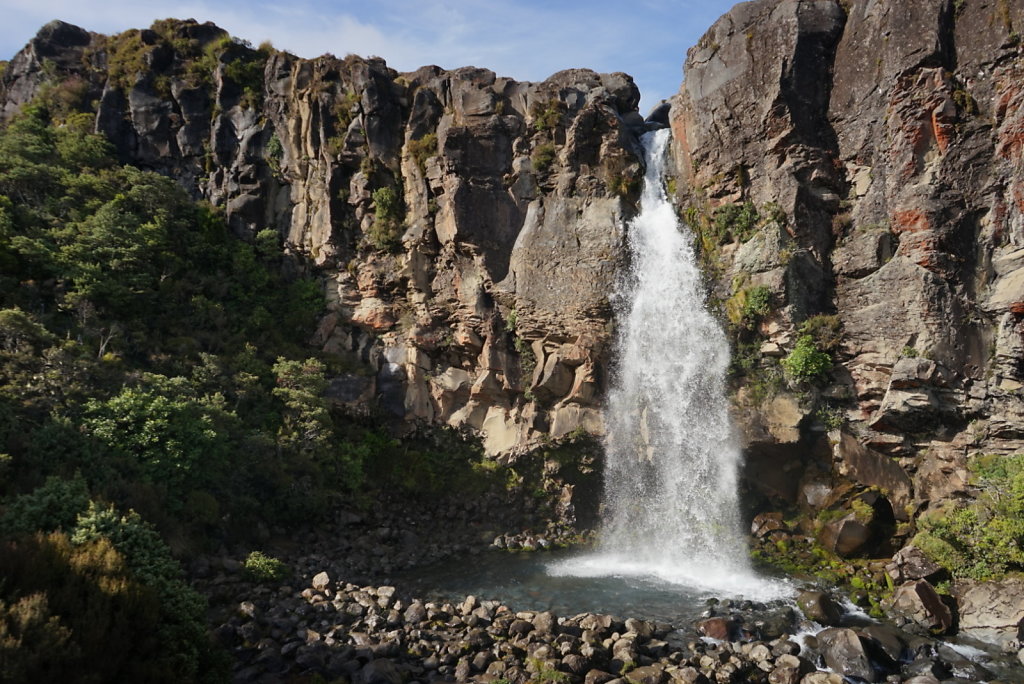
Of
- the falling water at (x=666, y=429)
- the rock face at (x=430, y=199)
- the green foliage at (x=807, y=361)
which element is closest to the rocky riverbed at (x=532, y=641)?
the falling water at (x=666, y=429)

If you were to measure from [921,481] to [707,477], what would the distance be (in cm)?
708

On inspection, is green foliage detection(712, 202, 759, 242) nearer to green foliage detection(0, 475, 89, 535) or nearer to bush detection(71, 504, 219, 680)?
bush detection(71, 504, 219, 680)

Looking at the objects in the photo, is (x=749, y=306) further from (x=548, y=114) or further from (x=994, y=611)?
(x=548, y=114)

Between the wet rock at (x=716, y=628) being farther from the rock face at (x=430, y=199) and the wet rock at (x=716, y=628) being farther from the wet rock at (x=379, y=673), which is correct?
the rock face at (x=430, y=199)

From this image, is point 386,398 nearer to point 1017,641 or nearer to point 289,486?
point 289,486

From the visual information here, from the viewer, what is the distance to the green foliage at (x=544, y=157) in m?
28.5

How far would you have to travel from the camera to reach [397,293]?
Answer: 2919cm

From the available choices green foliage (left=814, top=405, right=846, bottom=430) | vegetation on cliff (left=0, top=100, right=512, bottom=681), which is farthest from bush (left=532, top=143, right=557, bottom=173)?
green foliage (left=814, top=405, right=846, bottom=430)

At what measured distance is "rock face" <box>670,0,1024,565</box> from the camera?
19.9m

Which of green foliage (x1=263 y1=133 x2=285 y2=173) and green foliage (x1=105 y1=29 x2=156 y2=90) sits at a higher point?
green foliage (x1=105 y1=29 x2=156 y2=90)

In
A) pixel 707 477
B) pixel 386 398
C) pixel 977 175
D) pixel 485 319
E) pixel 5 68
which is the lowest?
pixel 707 477

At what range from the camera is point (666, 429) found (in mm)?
24062

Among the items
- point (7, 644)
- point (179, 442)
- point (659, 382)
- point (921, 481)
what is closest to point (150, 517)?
point (179, 442)

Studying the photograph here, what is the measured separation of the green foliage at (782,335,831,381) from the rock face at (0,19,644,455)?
7463mm
